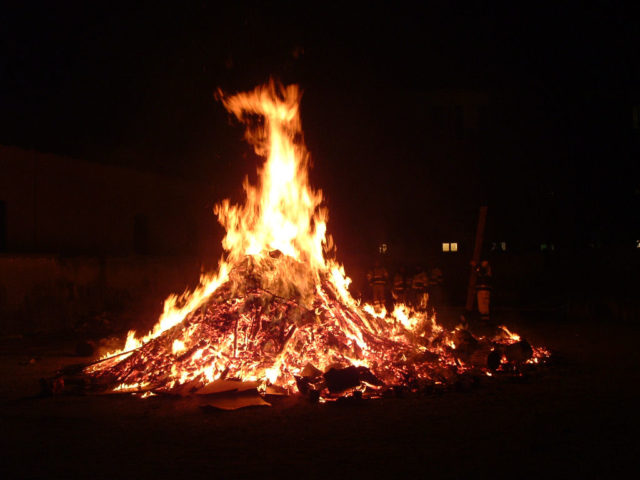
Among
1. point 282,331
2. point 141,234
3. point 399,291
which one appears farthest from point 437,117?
point 282,331

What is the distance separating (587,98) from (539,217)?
528 centimetres

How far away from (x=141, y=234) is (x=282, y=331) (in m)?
15.5

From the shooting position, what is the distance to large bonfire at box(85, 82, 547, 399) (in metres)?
8.70

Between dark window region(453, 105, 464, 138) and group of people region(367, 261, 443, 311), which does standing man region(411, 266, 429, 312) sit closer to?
group of people region(367, 261, 443, 311)

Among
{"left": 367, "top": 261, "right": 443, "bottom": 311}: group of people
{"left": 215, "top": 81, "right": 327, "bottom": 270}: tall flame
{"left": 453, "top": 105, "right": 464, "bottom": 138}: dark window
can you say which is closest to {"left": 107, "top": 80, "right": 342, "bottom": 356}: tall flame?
{"left": 215, "top": 81, "right": 327, "bottom": 270}: tall flame

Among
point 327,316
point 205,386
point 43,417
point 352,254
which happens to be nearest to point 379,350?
point 327,316

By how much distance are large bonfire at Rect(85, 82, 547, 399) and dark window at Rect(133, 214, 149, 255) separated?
1258 cm

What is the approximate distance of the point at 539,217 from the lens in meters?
25.7

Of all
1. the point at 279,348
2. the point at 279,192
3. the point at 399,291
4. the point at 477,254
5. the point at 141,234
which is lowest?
the point at 279,348

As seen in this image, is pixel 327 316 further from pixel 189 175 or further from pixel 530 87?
pixel 530 87

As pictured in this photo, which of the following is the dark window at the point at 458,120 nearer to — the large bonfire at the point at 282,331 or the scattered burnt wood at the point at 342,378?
the large bonfire at the point at 282,331

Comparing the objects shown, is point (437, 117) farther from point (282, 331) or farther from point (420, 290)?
point (282, 331)

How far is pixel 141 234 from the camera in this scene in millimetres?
23625

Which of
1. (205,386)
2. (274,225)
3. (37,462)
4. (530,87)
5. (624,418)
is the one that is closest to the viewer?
(37,462)
